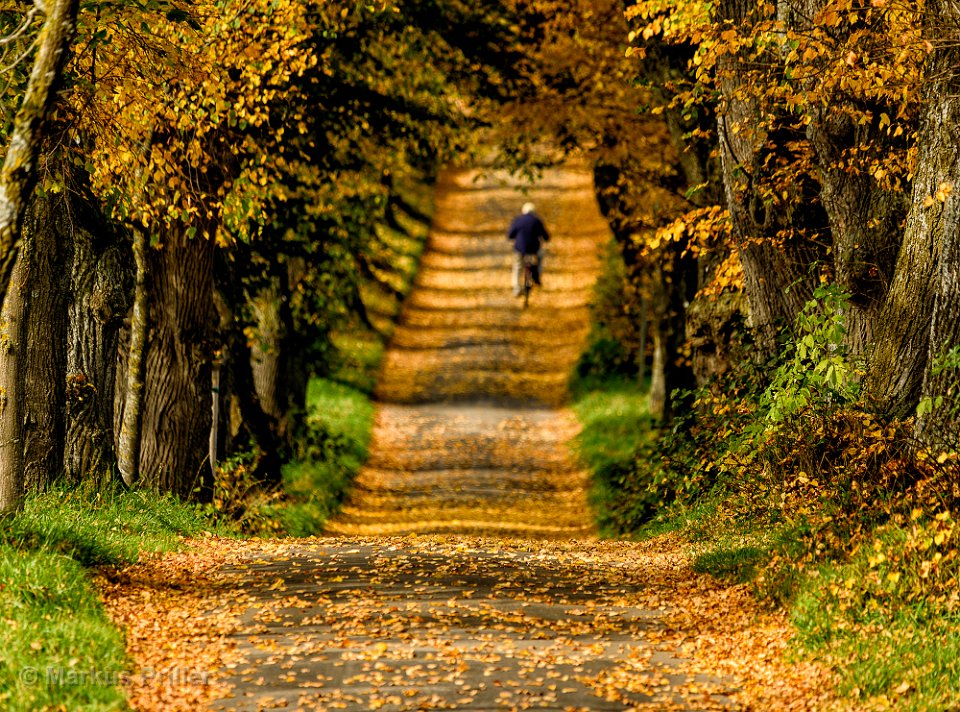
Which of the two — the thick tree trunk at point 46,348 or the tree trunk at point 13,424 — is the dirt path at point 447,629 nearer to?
the tree trunk at point 13,424

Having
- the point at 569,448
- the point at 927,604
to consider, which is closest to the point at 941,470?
the point at 927,604

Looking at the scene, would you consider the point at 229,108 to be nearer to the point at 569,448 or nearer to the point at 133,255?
the point at 133,255

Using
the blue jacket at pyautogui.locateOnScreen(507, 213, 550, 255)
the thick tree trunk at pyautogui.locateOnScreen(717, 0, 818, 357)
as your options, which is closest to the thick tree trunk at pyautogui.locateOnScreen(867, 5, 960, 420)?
the thick tree trunk at pyautogui.locateOnScreen(717, 0, 818, 357)

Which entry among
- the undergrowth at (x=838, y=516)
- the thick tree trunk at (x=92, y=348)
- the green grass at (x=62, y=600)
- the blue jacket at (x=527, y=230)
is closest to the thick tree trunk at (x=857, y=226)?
the undergrowth at (x=838, y=516)

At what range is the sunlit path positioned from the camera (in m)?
22.0

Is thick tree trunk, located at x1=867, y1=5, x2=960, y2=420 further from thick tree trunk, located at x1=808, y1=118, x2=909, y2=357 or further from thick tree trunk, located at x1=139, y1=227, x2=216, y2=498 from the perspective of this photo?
thick tree trunk, located at x1=139, y1=227, x2=216, y2=498

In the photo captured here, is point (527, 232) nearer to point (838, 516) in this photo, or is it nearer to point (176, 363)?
point (176, 363)

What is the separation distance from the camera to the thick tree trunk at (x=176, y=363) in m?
15.4

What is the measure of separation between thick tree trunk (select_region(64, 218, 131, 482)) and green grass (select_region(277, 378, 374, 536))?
530 cm

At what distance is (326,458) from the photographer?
23312 millimetres

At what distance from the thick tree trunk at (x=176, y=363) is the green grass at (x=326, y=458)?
3.09m

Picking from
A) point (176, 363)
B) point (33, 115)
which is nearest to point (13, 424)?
point (33, 115)

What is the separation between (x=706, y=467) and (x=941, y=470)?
3.74m

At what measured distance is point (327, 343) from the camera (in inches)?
1066
